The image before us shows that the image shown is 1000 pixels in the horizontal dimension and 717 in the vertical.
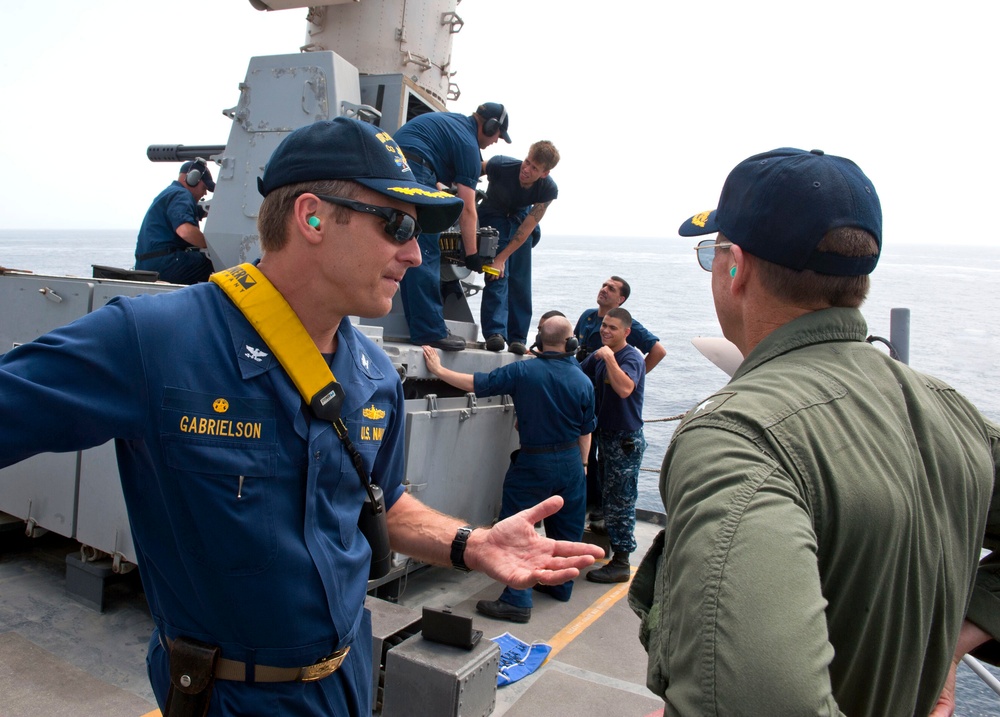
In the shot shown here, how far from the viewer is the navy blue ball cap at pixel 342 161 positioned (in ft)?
5.74

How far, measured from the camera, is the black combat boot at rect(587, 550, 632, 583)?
232 inches

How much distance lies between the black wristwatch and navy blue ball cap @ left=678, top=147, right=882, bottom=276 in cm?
106

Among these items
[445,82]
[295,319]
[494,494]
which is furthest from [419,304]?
[295,319]

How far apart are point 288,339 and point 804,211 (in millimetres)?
1094

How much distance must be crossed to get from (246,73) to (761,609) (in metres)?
5.90

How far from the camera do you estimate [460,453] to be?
5.11 metres

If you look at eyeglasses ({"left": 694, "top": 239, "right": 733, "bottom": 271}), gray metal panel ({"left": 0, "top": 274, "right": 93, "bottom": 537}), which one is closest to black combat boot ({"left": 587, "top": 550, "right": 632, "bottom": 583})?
gray metal panel ({"left": 0, "top": 274, "right": 93, "bottom": 537})

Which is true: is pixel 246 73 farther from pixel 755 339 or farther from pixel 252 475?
pixel 755 339

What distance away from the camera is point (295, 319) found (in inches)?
67.7

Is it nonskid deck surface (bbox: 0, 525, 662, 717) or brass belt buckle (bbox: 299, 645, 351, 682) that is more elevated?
brass belt buckle (bbox: 299, 645, 351, 682)

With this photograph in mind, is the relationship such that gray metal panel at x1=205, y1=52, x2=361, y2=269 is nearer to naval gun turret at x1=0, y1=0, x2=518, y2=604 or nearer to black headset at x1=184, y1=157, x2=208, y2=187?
naval gun turret at x1=0, y1=0, x2=518, y2=604

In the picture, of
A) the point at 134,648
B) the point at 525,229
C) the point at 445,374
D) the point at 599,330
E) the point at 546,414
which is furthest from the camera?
the point at 599,330

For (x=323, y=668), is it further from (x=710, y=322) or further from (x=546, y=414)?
(x=710, y=322)

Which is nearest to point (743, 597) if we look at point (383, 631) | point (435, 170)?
point (383, 631)
